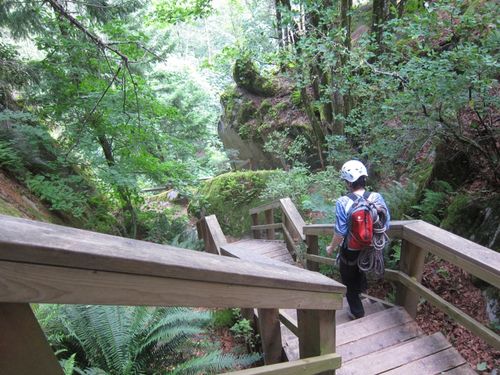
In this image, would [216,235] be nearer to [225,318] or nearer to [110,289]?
[225,318]

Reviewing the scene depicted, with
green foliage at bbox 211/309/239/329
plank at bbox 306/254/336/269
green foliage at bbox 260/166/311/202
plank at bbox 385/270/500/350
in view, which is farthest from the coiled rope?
green foliage at bbox 260/166/311/202

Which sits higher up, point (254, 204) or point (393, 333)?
point (393, 333)

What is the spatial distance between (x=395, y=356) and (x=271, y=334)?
101cm

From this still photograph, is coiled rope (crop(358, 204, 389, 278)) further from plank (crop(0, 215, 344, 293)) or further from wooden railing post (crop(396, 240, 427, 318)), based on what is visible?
plank (crop(0, 215, 344, 293))

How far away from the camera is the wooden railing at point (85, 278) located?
0.87 meters

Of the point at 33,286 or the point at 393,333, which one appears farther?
the point at 393,333

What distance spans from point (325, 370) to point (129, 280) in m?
1.31

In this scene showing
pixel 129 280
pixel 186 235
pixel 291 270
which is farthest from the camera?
pixel 186 235

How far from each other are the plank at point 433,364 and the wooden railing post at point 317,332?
42.9 inches

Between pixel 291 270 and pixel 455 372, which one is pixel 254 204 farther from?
pixel 291 270

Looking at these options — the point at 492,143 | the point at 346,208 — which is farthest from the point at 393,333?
the point at 492,143

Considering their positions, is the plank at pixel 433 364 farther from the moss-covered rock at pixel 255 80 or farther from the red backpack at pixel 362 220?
the moss-covered rock at pixel 255 80

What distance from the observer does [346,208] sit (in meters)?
3.74

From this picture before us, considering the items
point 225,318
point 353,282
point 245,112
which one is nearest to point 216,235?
point 225,318
